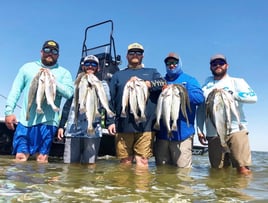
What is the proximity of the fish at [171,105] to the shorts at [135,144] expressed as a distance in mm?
317

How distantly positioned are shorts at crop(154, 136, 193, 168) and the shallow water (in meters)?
0.62

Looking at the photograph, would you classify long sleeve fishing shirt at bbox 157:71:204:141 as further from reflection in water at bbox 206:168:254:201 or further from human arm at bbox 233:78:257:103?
reflection in water at bbox 206:168:254:201

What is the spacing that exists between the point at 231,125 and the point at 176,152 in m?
1.24

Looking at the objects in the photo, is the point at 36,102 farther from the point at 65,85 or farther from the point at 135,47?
the point at 135,47

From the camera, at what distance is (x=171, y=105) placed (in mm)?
6543

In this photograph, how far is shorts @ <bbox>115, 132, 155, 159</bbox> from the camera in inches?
262

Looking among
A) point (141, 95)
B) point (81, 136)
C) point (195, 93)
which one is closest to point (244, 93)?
point (195, 93)

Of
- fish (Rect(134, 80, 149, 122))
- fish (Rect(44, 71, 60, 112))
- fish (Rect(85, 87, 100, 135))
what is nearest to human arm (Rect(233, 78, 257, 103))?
fish (Rect(134, 80, 149, 122))

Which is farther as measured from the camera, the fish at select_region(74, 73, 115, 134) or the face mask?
the face mask

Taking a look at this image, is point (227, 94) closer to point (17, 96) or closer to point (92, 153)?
point (92, 153)

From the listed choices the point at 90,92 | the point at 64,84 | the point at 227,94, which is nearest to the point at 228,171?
the point at 227,94

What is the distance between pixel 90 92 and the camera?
6.47 meters

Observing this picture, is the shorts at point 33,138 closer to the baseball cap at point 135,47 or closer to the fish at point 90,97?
the fish at point 90,97

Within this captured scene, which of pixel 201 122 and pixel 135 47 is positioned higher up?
pixel 135 47
